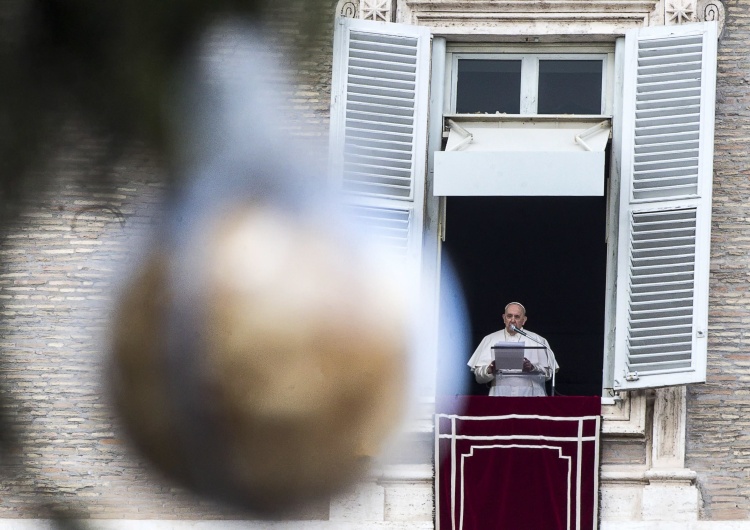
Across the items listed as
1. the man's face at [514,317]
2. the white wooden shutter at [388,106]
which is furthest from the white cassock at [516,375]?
the white wooden shutter at [388,106]

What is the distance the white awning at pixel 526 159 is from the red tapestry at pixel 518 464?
3.46ft

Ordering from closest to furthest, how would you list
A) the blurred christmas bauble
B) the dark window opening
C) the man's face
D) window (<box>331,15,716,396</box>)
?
the blurred christmas bauble < window (<box>331,15,716,396</box>) < the man's face < the dark window opening

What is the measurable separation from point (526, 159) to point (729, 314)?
1297 mm

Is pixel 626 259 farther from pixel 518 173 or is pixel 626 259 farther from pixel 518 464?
pixel 518 464

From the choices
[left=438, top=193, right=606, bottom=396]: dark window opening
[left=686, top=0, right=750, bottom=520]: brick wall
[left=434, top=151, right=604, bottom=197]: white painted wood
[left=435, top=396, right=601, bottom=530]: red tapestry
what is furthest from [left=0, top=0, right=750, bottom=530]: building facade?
[left=438, top=193, right=606, bottom=396]: dark window opening

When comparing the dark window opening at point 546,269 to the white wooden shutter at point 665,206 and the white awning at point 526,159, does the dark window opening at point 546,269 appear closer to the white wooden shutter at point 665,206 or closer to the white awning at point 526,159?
the white awning at point 526,159

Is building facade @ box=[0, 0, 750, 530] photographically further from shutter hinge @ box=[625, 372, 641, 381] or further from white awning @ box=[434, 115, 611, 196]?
white awning @ box=[434, 115, 611, 196]

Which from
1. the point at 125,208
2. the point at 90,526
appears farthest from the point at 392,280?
the point at 90,526

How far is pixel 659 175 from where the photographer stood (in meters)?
7.61

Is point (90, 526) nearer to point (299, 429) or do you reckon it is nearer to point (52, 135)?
point (299, 429)

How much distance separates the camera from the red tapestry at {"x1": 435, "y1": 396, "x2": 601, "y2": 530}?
7.33 m

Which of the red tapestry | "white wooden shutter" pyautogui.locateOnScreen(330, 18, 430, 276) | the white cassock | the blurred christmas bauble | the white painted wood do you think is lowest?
the red tapestry

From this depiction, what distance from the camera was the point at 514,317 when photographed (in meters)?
7.98

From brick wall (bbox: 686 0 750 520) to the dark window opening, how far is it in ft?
11.2
